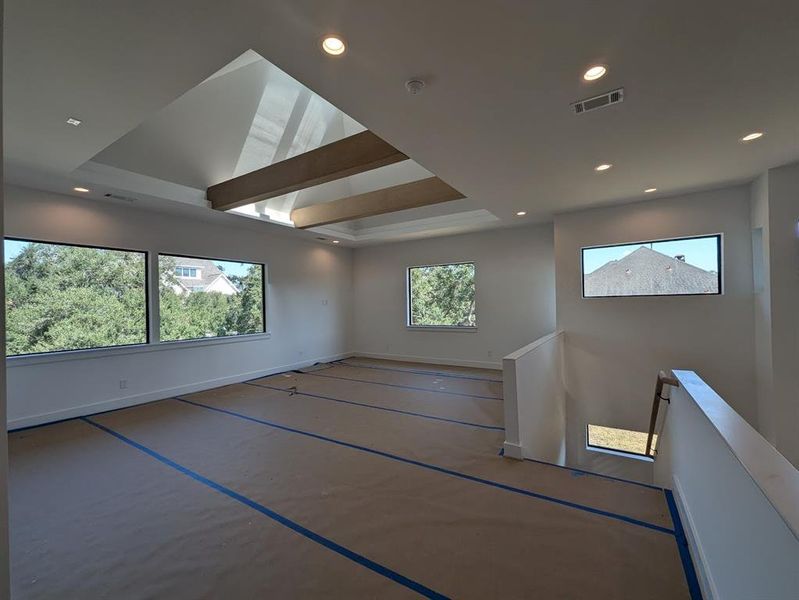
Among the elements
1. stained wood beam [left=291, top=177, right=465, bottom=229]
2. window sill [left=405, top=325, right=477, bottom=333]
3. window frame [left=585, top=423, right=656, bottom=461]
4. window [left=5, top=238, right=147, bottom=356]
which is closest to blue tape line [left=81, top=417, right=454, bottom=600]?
window [left=5, top=238, right=147, bottom=356]

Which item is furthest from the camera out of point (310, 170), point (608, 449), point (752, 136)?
point (608, 449)

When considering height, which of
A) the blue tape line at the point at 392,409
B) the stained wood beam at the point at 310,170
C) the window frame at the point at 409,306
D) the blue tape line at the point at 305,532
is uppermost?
the stained wood beam at the point at 310,170

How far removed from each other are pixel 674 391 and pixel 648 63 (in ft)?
8.31

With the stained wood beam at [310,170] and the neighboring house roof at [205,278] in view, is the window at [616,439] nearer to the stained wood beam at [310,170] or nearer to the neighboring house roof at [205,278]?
the stained wood beam at [310,170]

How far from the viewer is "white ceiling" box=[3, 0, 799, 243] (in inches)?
62.1

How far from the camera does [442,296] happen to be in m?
7.44

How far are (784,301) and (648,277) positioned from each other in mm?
1353

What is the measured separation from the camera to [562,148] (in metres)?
2.95

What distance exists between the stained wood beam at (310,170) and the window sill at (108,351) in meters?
2.21

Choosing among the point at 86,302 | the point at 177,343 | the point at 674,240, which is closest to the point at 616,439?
the point at 674,240

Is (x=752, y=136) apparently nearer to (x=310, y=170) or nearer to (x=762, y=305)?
(x=762, y=305)

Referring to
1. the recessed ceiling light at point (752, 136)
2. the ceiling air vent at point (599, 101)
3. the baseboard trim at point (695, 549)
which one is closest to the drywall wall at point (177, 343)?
the ceiling air vent at point (599, 101)

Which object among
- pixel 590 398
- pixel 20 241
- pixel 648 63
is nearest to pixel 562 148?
pixel 648 63

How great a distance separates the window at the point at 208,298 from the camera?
5.11m
